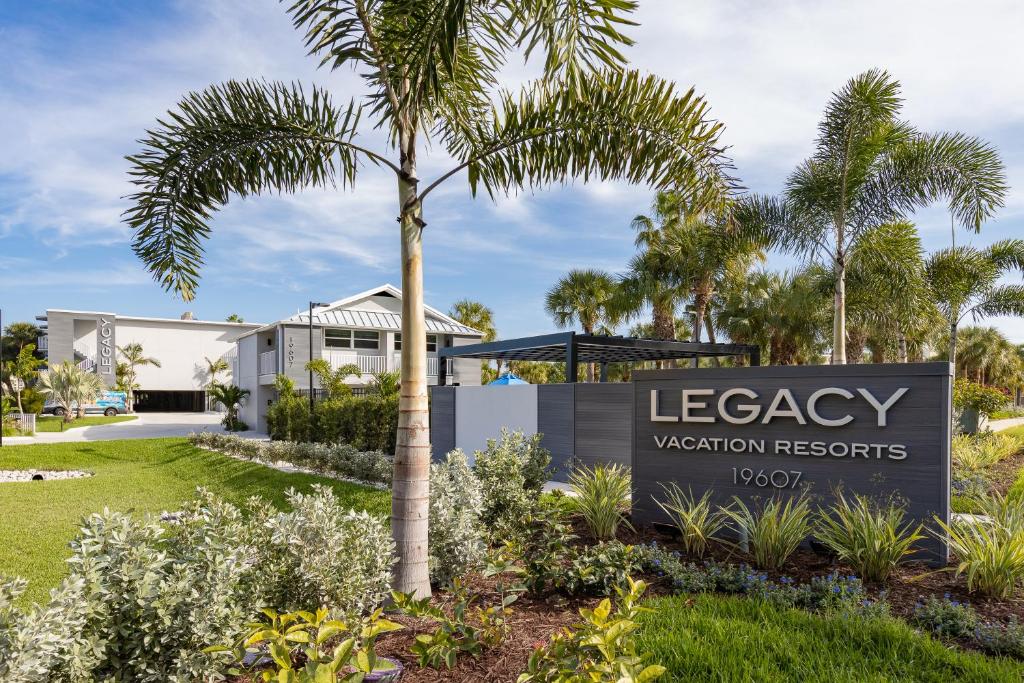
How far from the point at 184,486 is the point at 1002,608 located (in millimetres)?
13922

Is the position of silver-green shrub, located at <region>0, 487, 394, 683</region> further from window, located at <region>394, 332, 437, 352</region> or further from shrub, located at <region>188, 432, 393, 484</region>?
window, located at <region>394, 332, 437, 352</region>

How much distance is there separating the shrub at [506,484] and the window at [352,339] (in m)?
21.9

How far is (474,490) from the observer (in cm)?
567

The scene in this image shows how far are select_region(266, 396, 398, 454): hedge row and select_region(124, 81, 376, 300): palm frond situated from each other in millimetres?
9085

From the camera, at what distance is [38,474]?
14969 mm

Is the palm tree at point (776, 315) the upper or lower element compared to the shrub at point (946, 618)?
upper

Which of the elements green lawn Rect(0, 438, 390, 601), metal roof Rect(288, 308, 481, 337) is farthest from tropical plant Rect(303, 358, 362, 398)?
green lawn Rect(0, 438, 390, 601)

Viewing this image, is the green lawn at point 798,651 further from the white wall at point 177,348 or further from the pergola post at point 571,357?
the white wall at point 177,348

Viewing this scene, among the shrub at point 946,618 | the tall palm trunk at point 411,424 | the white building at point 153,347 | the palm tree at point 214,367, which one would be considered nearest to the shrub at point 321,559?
the tall palm trunk at point 411,424

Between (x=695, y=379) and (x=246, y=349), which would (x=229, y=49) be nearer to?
(x=695, y=379)

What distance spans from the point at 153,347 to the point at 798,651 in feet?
181

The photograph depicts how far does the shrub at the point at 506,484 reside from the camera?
6355 mm

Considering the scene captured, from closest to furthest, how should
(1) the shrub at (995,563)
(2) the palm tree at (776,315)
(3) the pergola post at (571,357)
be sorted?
(1) the shrub at (995,563)
(3) the pergola post at (571,357)
(2) the palm tree at (776,315)

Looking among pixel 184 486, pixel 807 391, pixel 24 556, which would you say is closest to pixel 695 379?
pixel 807 391
